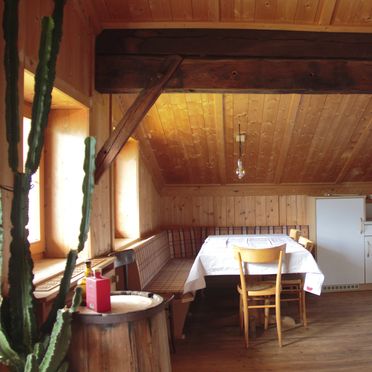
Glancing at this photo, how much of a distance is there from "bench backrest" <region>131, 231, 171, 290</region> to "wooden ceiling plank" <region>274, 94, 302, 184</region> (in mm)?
1845

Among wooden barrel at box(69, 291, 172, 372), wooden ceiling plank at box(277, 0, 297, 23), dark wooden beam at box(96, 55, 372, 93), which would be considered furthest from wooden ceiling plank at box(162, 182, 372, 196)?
wooden barrel at box(69, 291, 172, 372)

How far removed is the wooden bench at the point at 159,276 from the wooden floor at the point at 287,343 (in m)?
0.30

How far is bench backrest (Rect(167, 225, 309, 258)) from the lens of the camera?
17.8 ft

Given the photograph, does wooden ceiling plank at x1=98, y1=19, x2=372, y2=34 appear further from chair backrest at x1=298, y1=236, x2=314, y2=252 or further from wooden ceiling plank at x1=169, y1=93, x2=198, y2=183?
chair backrest at x1=298, y1=236, x2=314, y2=252

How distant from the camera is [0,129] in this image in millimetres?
1776

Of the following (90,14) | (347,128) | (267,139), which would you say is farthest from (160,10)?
(347,128)

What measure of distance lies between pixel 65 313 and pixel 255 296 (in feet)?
8.12

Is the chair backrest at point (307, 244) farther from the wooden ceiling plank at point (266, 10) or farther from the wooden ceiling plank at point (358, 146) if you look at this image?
the wooden ceiling plank at point (266, 10)

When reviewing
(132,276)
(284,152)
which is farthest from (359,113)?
(132,276)

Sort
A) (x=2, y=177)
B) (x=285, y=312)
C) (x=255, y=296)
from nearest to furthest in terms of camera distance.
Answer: (x=2, y=177), (x=255, y=296), (x=285, y=312)

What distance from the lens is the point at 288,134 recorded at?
458 centimetres

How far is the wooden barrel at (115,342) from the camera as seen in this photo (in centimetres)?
158

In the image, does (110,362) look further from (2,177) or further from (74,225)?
(74,225)

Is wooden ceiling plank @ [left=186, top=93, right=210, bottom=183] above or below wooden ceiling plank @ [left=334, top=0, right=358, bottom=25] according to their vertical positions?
below
